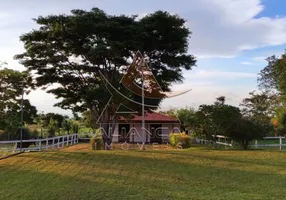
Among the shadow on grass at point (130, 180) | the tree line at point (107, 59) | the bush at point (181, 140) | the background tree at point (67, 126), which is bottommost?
the shadow on grass at point (130, 180)

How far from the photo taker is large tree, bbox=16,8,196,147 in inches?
770

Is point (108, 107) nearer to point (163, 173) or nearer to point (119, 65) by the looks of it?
point (119, 65)

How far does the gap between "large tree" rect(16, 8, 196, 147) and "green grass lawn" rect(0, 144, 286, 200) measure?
27.6ft

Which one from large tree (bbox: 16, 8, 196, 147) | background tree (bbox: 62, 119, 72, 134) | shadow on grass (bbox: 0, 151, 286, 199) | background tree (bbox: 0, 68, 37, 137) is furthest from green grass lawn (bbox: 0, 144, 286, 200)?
background tree (bbox: 62, 119, 72, 134)

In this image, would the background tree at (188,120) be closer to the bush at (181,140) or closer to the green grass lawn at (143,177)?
the bush at (181,140)

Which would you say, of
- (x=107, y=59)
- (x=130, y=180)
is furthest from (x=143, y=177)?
(x=107, y=59)

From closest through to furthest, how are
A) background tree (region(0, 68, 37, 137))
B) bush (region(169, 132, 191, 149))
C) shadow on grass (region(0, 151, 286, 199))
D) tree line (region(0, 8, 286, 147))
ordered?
shadow on grass (region(0, 151, 286, 199))
background tree (region(0, 68, 37, 137))
tree line (region(0, 8, 286, 147))
bush (region(169, 132, 191, 149))

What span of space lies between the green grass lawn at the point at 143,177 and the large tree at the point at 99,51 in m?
8.40

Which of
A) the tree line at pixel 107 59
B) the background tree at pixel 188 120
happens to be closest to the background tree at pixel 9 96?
the tree line at pixel 107 59

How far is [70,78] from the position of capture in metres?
22.2

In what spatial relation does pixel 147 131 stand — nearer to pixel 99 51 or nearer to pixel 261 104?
pixel 99 51

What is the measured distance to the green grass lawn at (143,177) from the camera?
709 centimetres

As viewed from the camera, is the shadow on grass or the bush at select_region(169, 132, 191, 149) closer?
the shadow on grass

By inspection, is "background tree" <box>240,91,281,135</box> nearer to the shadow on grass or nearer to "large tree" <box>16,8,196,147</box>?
"large tree" <box>16,8,196,147</box>
